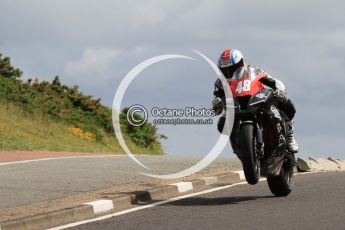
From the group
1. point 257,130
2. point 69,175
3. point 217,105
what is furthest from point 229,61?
point 69,175

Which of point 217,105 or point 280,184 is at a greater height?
point 217,105

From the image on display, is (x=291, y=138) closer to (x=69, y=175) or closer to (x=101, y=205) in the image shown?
(x=101, y=205)

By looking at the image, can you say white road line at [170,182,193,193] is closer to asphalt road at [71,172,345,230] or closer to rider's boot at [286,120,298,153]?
asphalt road at [71,172,345,230]

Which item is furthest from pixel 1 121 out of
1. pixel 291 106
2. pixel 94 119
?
pixel 291 106

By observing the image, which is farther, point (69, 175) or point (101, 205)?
point (69, 175)

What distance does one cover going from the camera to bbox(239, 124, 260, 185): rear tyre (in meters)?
10.6

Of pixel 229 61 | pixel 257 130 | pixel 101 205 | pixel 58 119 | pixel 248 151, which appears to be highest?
pixel 58 119

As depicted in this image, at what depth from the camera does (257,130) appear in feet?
35.8

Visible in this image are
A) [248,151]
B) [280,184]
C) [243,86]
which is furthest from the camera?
[280,184]

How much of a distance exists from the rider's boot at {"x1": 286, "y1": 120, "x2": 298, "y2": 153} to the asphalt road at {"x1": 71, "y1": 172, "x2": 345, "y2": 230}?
0.74 meters

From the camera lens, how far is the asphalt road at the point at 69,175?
1201 cm

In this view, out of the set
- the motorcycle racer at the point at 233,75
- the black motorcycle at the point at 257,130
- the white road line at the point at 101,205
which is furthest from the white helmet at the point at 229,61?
the white road line at the point at 101,205

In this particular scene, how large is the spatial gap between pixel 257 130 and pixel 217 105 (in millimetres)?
689

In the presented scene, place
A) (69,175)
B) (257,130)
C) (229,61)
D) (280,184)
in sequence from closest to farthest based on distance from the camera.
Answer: (257,130) < (229,61) < (280,184) < (69,175)
